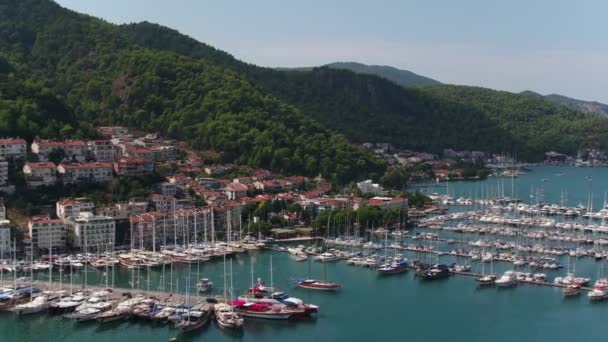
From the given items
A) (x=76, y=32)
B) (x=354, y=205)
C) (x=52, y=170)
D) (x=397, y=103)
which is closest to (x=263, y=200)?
(x=354, y=205)

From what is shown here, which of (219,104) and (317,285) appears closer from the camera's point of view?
(317,285)

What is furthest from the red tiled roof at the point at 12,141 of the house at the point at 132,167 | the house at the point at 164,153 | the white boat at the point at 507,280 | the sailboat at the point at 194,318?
the white boat at the point at 507,280

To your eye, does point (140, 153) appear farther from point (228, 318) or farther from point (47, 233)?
point (228, 318)

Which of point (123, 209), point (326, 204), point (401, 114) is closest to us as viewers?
point (123, 209)

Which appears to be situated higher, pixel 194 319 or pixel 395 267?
pixel 395 267

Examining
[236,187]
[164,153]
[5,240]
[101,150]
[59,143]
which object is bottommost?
[5,240]

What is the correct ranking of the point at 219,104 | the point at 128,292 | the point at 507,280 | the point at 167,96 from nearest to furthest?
the point at 128,292, the point at 507,280, the point at 219,104, the point at 167,96

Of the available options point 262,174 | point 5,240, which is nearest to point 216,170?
point 262,174
